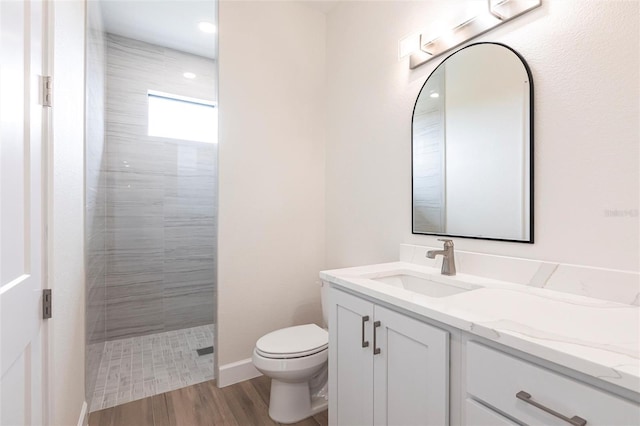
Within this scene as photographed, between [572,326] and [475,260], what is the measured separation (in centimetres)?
63

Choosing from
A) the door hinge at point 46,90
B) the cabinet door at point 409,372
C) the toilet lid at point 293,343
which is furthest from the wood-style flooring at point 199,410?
the door hinge at point 46,90

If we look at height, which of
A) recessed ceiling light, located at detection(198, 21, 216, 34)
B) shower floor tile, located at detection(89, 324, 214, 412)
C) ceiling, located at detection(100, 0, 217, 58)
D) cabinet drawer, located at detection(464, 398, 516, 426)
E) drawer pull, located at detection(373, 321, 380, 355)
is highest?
ceiling, located at detection(100, 0, 217, 58)

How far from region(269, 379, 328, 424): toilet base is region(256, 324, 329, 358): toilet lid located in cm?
20

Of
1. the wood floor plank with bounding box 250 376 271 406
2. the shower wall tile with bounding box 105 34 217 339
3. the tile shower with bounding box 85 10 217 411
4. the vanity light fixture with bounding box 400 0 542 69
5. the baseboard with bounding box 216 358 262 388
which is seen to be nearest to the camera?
the vanity light fixture with bounding box 400 0 542 69

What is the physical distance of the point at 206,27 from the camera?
2586mm

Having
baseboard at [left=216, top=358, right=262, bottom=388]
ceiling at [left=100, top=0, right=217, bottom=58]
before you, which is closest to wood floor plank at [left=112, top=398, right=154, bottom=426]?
baseboard at [left=216, top=358, right=262, bottom=388]

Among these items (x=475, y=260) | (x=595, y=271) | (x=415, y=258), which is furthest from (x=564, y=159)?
(x=415, y=258)

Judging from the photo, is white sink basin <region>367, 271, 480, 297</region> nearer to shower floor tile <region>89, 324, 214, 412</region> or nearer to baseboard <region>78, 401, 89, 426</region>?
shower floor tile <region>89, 324, 214, 412</region>

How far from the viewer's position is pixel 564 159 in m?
1.18

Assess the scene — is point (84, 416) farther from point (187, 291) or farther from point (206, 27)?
point (206, 27)

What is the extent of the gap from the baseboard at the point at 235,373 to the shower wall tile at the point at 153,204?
118 cm

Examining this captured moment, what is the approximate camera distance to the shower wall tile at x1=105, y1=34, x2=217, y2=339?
2.76 metres

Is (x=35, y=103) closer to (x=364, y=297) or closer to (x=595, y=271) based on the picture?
(x=364, y=297)

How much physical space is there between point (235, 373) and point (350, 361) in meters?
1.16
